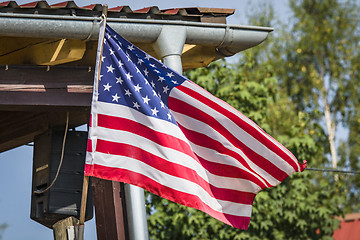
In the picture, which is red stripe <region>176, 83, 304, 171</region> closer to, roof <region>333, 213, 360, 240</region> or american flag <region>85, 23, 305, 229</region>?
american flag <region>85, 23, 305, 229</region>

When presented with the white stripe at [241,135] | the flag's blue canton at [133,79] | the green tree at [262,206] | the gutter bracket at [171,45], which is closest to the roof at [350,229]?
the green tree at [262,206]

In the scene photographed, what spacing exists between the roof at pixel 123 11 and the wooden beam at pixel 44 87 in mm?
469

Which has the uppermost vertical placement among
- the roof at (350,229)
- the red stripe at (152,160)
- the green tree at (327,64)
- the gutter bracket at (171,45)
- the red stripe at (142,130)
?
the green tree at (327,64)

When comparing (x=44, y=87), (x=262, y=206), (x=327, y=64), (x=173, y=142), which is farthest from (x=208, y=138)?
(x=327, y=64)

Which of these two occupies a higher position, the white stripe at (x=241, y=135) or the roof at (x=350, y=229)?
the roof at (x=350, y=229)

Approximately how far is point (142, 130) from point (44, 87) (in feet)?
3.48

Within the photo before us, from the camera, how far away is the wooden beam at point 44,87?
15.8 ft

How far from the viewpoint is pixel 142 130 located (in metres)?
4.20

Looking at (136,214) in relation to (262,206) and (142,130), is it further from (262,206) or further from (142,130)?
(262,206)

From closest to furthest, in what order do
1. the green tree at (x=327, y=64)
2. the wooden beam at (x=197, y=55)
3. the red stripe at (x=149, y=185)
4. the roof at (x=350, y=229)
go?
the red stripe at (x=149, y=185) < the wooden beam at (x=197, y=55) < the roof at (x=350, y=229) < the green tree at (x=327, y=64)

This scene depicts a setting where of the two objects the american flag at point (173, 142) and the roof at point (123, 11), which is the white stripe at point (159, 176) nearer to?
the american flag at point (173, 142)

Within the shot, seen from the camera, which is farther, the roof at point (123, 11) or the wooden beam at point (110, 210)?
the wooden beam at point (110, 210)

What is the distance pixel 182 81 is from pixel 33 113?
73.6 inches

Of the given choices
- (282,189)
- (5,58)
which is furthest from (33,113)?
(282,189)
